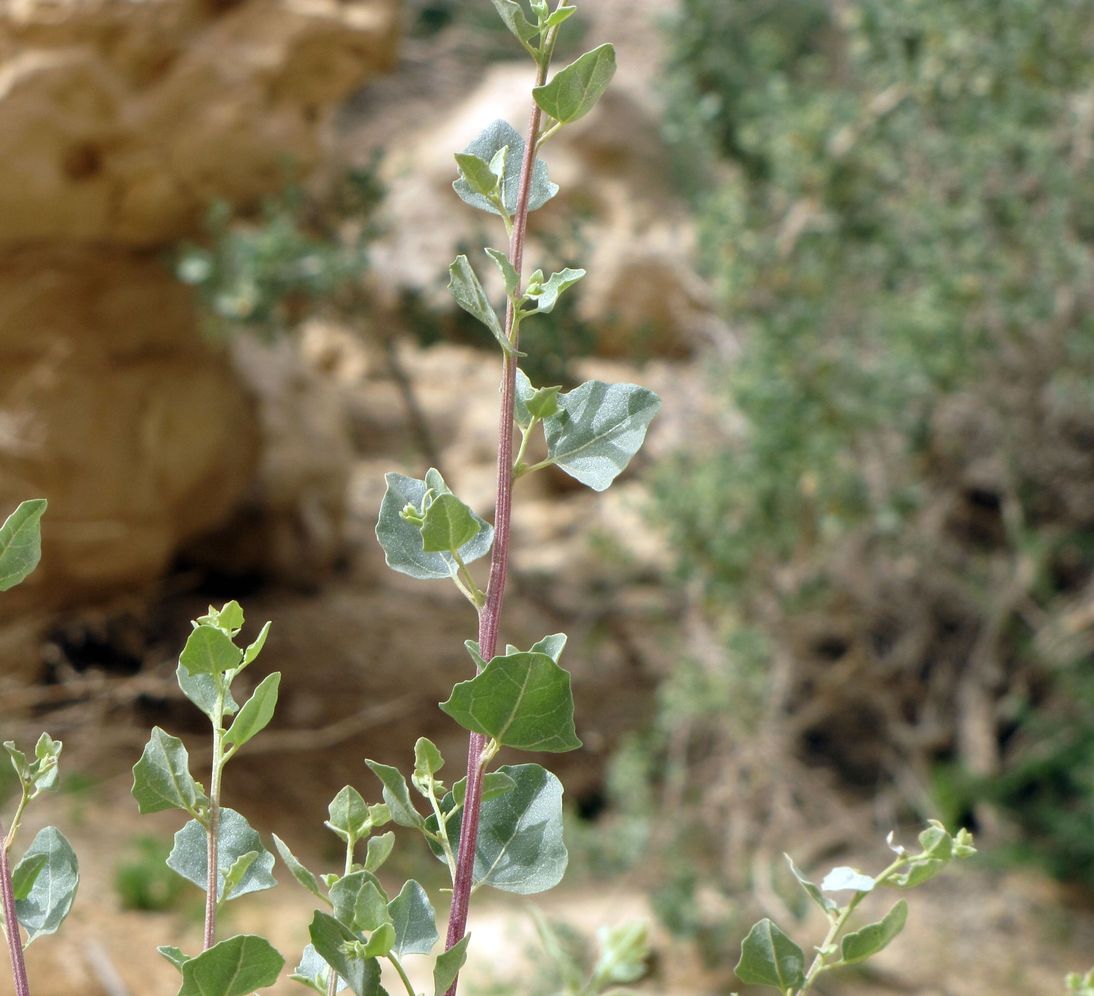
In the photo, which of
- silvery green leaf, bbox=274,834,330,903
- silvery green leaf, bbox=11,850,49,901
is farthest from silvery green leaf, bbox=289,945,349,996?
silvery green leaf, bbox=11,850,49,901

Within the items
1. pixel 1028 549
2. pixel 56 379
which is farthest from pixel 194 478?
pixel 1028 549

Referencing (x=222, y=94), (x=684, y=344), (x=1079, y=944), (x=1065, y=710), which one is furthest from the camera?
(x=684, y=344)

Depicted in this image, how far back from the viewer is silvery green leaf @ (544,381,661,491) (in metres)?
0.62

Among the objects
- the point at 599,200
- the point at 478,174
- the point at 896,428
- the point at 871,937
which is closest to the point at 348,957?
the point at 871,937

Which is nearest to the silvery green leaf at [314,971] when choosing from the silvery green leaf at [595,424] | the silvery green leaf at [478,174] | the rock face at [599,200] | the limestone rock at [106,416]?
the silvery green leaf at [595,424]

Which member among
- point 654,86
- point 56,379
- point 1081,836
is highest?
point 654,86

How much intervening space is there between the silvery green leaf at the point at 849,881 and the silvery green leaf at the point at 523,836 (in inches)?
4.8

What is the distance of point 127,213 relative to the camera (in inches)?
195

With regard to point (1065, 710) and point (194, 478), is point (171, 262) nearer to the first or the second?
point (194, 478)

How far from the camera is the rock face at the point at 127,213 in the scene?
14.7 feet

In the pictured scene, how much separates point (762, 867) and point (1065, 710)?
149 centimetres

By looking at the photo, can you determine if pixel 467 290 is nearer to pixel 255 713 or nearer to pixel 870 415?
pixel 255 713

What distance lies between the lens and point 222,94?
4.71 metres

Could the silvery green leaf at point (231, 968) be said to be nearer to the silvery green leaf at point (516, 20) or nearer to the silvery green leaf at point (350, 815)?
the silvery green leaf at point (350, 815)
